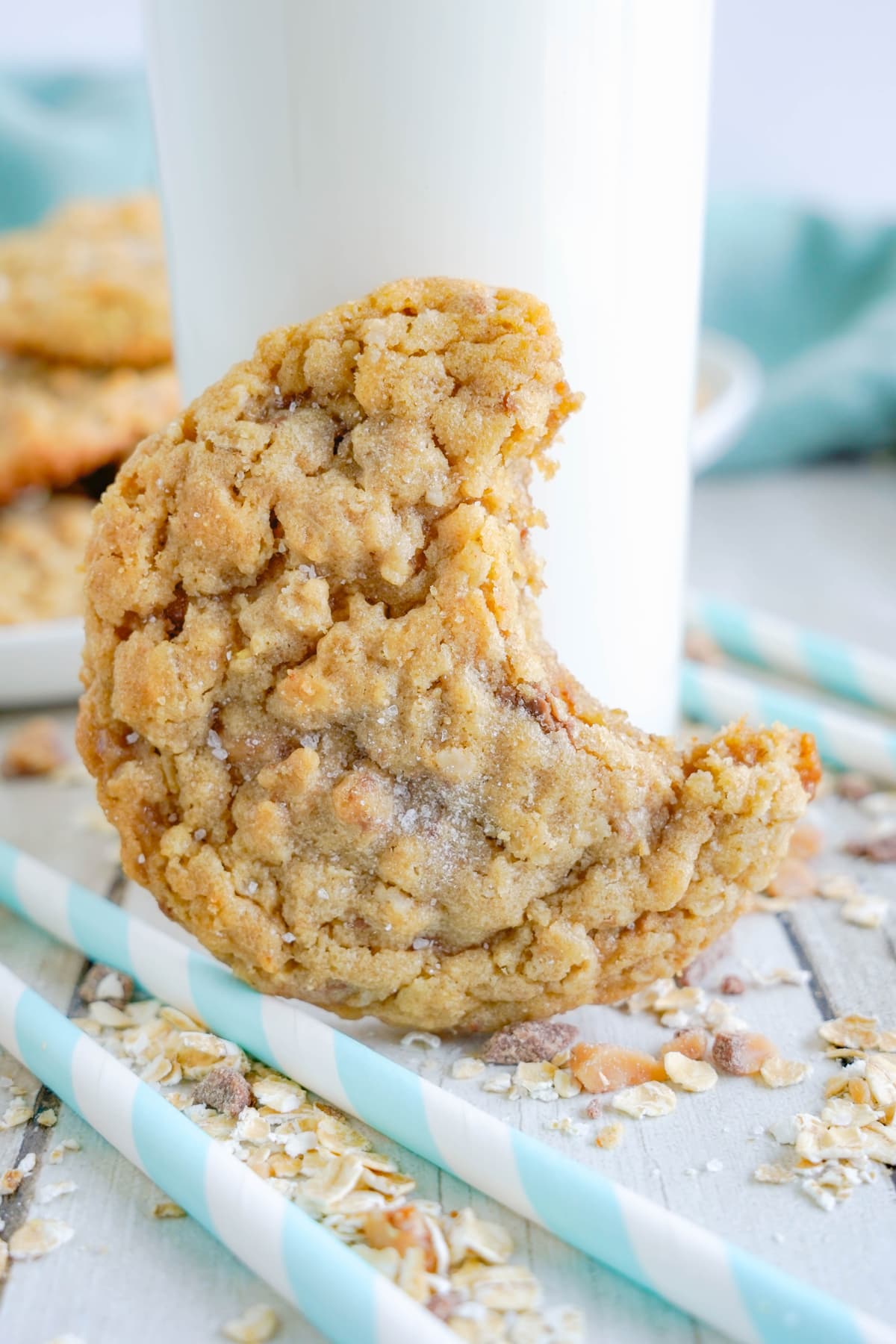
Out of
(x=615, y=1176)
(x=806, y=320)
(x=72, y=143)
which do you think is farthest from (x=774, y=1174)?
(x=72, y=143)

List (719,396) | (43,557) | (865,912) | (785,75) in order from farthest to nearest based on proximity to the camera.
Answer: (785,75) < (719,396) < (43,557) < (865,912)

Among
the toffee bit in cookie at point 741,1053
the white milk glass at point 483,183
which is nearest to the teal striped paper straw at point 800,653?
the white milk glass at point 483,183

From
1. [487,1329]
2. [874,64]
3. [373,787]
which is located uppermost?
[874,64]

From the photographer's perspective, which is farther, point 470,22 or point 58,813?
point 58,813

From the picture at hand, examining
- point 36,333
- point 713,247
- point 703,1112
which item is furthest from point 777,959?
point 713,247

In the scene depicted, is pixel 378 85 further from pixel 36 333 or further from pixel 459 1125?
pixel 36 333

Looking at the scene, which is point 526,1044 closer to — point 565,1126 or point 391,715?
point 565,1126

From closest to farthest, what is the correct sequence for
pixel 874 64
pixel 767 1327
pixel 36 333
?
1. pixel 767 1327
2. pixel 36 333
3. pixel 874 64
